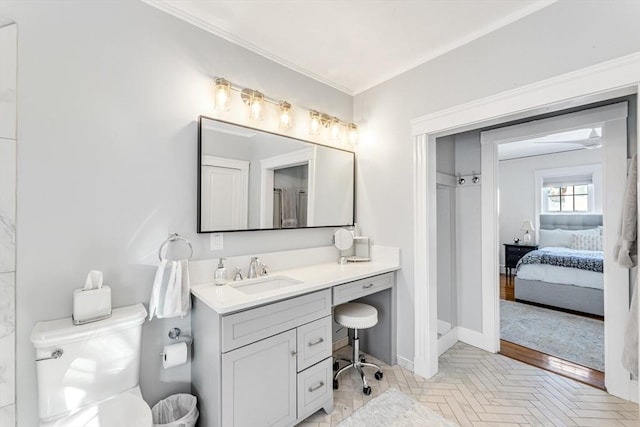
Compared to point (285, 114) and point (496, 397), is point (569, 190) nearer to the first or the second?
point (496, 397)

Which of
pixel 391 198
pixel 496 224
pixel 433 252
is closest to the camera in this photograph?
pixel 433 252

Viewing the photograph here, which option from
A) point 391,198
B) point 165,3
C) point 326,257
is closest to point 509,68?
point 391,198

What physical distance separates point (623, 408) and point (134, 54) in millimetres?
3972

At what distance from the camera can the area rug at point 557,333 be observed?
2699mm

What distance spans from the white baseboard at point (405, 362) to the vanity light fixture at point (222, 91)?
8.39 feet

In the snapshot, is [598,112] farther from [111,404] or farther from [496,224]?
[111,404]

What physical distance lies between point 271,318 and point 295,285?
0.27m

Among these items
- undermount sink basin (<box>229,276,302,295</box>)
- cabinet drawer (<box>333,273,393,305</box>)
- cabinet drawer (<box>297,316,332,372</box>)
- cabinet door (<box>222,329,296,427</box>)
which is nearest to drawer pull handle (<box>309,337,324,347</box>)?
cabinet drawer (<box>297,316,332,372</box>)

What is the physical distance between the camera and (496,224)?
286cm

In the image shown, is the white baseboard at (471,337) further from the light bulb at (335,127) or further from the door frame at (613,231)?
the light bulb at (335,127)

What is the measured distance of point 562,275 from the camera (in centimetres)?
394

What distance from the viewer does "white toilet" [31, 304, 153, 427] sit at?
1.25m

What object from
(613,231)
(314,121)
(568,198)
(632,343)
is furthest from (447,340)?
(568,198)

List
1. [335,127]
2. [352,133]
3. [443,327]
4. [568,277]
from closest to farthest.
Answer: [335,127]
[352,133]
[443,327]
[568,277]
